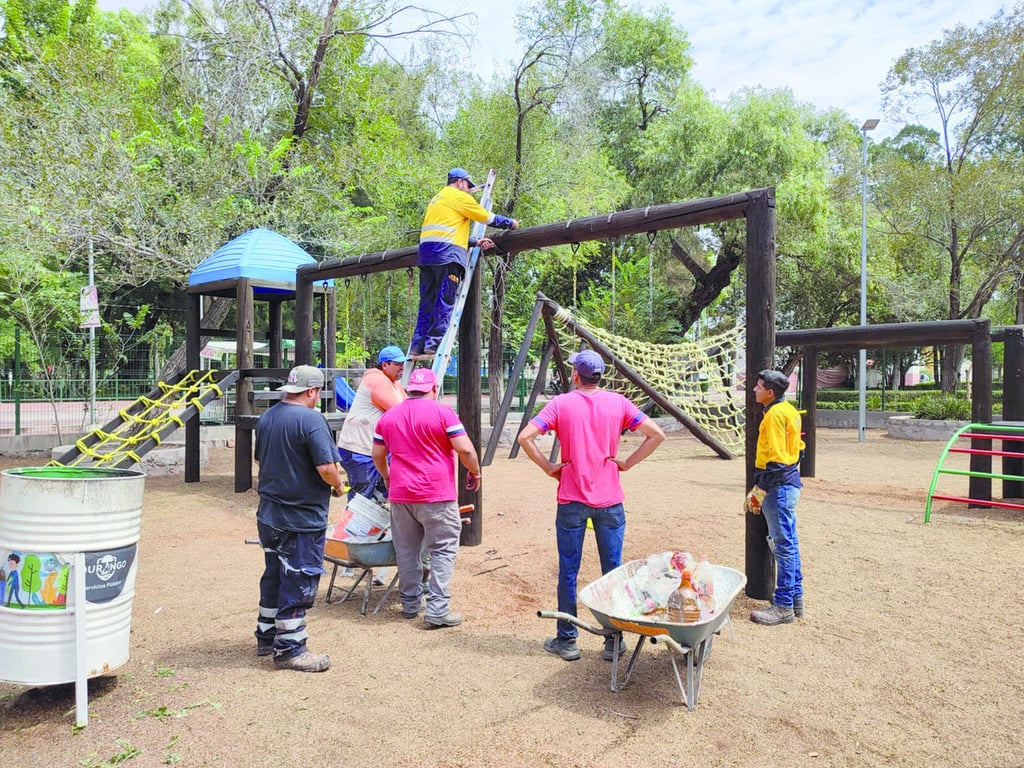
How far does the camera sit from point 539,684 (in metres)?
3.76

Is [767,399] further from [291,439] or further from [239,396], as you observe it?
[239,396]

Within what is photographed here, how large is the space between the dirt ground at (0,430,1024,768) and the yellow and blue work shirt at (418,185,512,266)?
267 cm

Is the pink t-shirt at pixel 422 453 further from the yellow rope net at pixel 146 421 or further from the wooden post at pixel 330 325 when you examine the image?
the wooden post at pixel 330 325

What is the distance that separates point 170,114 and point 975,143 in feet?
65.7

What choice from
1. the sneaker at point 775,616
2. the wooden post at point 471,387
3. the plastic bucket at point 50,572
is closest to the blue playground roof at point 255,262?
the wooden post at point 471,387

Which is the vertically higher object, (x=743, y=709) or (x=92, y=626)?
(x=92, y=626)

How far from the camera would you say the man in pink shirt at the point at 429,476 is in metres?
4.59

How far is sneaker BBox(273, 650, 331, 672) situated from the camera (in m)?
3.92

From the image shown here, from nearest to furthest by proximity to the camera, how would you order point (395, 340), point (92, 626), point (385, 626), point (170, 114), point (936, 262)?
point (92, 626)
point (385, 626)
point (170, 114)
point (936, 262)
point (395, 340)

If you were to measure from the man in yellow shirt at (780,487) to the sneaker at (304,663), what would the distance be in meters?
2.71

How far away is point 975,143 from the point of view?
1961 cm

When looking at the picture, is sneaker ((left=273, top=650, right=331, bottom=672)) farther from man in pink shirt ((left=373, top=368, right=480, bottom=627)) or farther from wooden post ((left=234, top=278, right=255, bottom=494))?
wooden post ((left=234, top=278, right=255, bottom=494))

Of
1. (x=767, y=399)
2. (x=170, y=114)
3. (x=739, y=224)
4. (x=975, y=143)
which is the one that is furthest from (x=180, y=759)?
(x=975, y=143)

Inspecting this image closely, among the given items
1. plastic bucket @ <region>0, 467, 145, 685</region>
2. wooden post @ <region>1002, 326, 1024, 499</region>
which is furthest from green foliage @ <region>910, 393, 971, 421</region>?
plastic bucket @ <region>0, 467, 145, 685</region>
